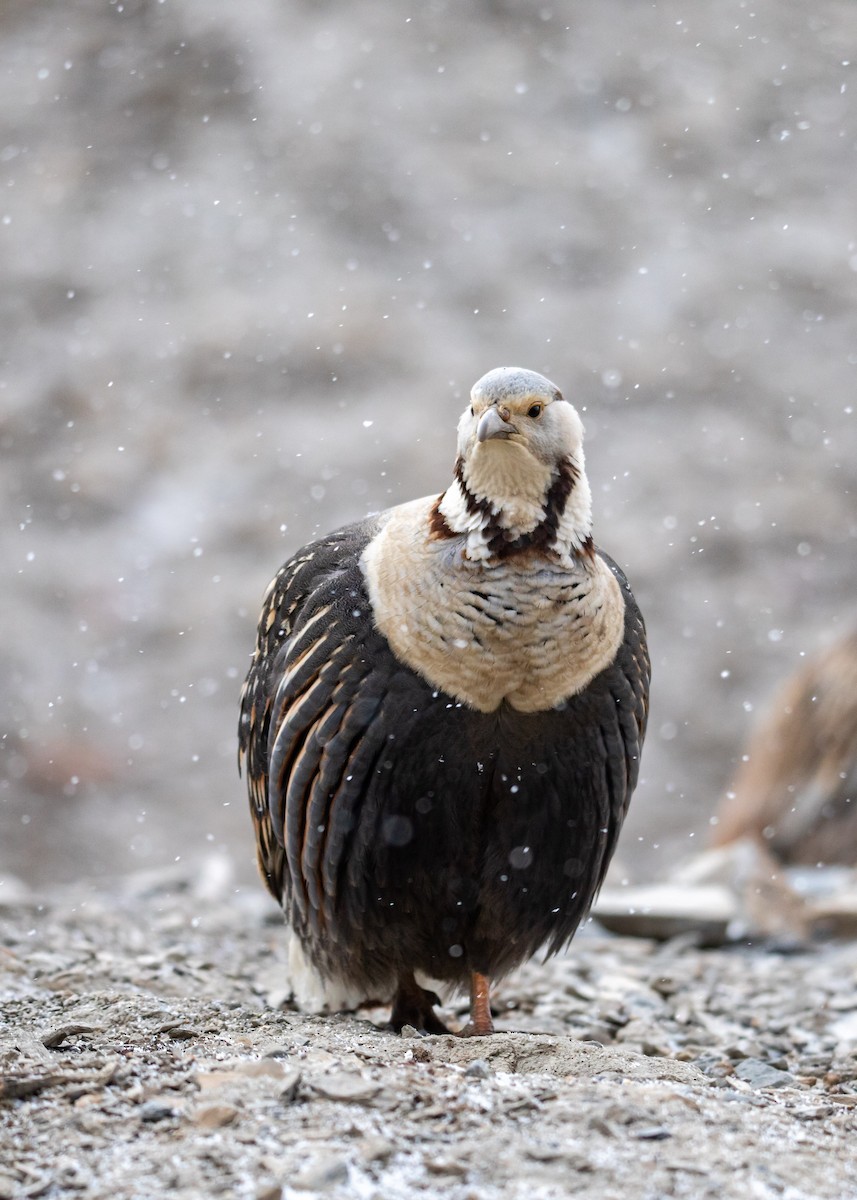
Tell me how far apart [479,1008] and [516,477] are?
5.49 ft

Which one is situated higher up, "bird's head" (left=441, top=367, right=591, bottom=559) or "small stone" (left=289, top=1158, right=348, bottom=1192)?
"bird's head" (left=441, top=367, right=591, bottom=559)

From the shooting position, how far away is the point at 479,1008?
4.36m

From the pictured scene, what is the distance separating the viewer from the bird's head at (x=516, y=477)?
3.81 meters

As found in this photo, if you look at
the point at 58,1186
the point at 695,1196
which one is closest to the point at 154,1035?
the point at 58,1186

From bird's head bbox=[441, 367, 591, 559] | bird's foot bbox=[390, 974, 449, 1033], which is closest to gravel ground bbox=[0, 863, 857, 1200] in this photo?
bird's foot bbox=[390, 974, 449, 1033]

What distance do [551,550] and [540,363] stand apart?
11409 mm

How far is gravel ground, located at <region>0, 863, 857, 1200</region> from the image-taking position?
8.52 feet

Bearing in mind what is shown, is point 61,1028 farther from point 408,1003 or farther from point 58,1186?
point 408,1003

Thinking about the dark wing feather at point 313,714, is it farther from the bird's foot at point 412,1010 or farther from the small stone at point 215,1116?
the small stone at point 215,1116

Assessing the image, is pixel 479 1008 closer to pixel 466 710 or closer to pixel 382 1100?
pixel 466 710

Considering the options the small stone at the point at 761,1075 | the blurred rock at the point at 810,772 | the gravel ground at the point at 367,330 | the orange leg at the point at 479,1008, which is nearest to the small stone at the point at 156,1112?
the orange leg at the point at 479,1008

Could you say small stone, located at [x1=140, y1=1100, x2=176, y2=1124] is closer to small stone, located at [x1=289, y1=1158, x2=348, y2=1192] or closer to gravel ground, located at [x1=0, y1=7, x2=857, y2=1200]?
small stone, located at [x1=289, y1=1158, x2=348, y2=1192]

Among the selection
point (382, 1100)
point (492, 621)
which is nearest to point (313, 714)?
point (492, 621)

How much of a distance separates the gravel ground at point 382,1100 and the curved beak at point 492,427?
157cm
